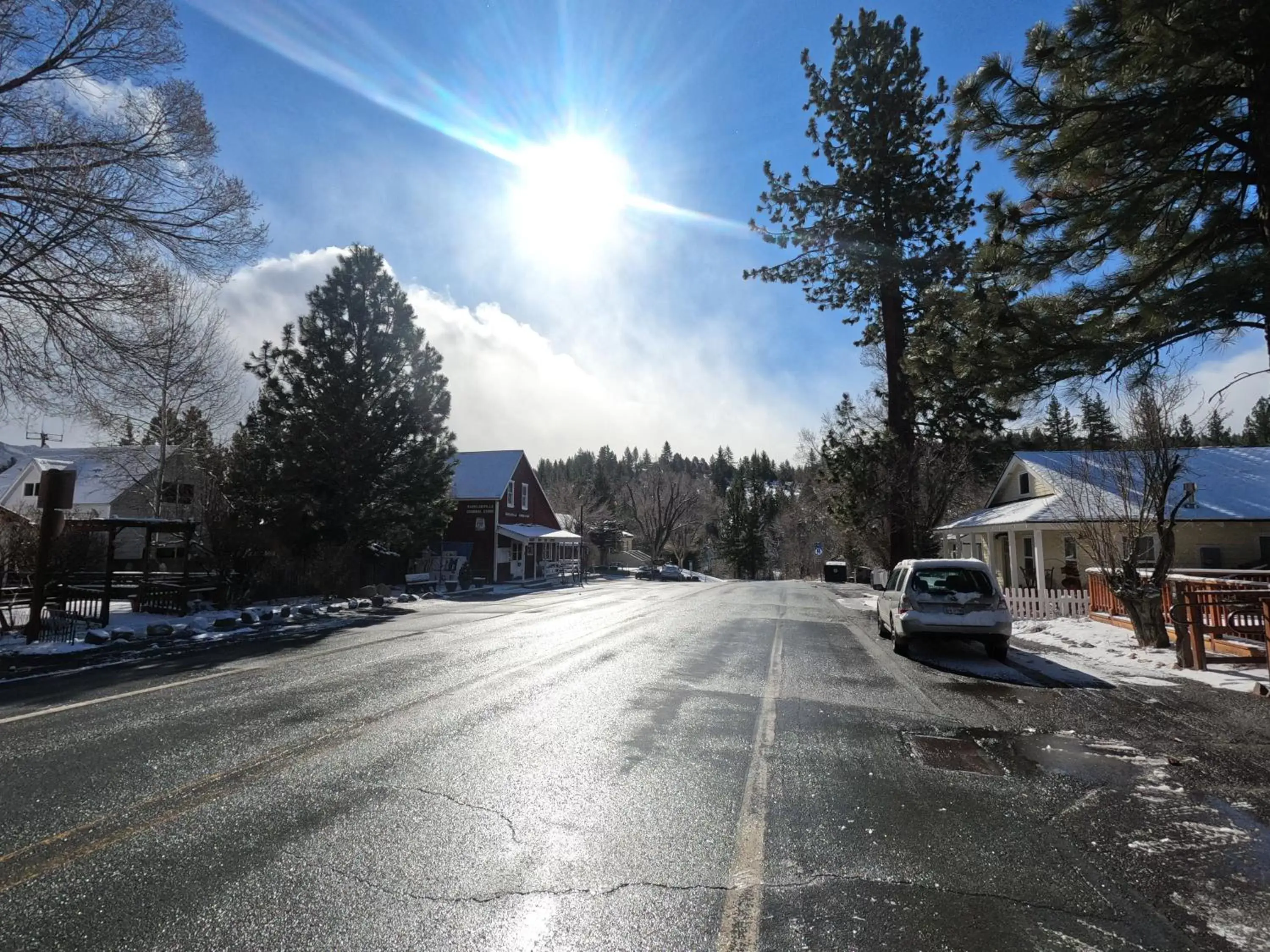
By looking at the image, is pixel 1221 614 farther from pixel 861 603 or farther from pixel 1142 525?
pixel 861 603

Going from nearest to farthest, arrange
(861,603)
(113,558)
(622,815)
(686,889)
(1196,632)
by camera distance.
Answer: (686,889) → (622,815) → (1196,632) → (113,558) → (861,603)

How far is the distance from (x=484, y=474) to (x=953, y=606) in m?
34.6

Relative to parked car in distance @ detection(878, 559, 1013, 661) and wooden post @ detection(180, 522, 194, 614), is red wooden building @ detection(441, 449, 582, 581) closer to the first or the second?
wooden post @ detection(180, 522, 194, 614)

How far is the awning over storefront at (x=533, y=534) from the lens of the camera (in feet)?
133

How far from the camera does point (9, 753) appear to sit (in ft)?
18.3

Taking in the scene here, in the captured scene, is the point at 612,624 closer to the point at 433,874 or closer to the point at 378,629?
the point at 378,629

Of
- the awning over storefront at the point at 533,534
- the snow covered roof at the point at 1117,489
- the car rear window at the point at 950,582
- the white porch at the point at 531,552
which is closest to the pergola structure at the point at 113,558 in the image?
the car rear window at the point at 950,582

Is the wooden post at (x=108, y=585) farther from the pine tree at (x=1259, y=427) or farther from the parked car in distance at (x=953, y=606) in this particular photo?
the pine tree at (x=1259, y=427)

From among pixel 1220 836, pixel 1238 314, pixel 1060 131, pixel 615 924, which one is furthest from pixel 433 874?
pixel 1060 131

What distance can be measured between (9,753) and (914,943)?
668 cm

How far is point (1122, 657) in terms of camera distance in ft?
38.4

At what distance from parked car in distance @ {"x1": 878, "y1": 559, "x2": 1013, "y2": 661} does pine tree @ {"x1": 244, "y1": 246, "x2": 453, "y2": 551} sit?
18698 millimetres

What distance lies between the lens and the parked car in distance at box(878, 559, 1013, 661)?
1159cm

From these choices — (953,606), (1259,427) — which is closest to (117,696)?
(953,606)
